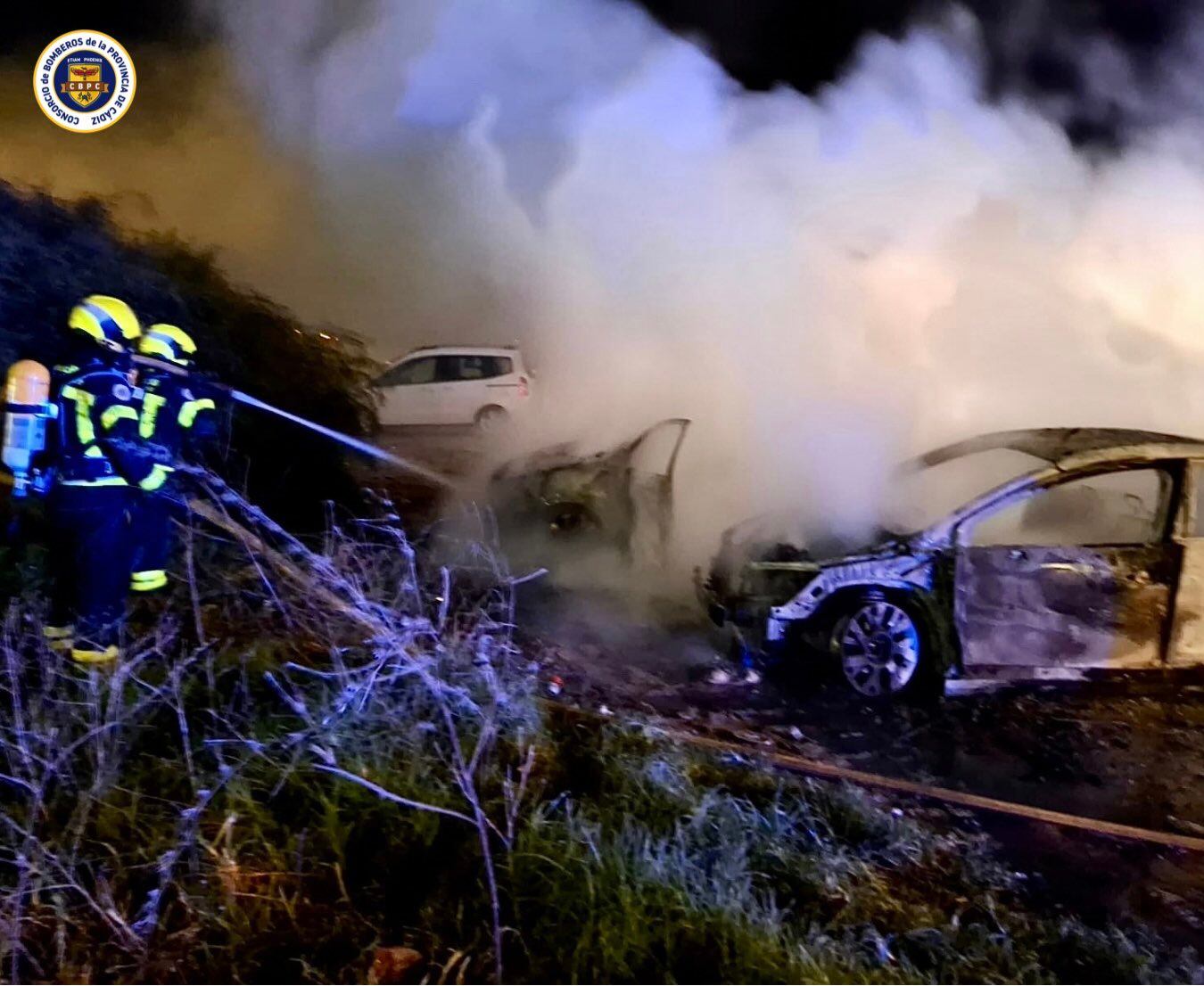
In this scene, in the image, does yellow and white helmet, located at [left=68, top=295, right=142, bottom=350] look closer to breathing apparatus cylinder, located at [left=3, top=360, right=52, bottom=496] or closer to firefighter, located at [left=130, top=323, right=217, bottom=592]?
firefighter, located at [left=130, top=323, right=217, bottom=592]

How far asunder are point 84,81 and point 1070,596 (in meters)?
3.90

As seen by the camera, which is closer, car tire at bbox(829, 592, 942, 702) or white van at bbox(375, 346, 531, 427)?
car tire at bbox(829, 592, 942, 702)

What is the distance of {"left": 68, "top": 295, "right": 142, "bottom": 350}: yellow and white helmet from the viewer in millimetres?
3168

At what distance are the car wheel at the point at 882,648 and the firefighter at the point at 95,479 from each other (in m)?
2.41

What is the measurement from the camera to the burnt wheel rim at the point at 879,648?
3.14m

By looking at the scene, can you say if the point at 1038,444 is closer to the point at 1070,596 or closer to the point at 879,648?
the point at 1070,596

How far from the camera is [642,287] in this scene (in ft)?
10.7

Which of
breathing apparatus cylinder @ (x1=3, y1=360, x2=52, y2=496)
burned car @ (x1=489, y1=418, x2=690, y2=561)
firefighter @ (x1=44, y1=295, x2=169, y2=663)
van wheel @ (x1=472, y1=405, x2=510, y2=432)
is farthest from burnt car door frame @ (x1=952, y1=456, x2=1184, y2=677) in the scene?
breathing apparatus cylinder @ (x1=3, y1=360, x2=52, y2=496)

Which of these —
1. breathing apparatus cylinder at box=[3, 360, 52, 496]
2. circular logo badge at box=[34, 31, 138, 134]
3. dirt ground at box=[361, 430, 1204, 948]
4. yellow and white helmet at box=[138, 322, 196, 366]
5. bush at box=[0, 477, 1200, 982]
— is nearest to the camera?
bush at box=[0, 477, 1200, 982]

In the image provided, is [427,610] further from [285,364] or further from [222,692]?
[285,364]

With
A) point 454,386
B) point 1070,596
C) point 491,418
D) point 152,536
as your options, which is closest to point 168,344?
point 152,536

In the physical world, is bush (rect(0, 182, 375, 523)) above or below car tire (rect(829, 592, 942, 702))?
above

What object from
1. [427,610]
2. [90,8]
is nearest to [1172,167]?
[427,610]

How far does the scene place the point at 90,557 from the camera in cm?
318
